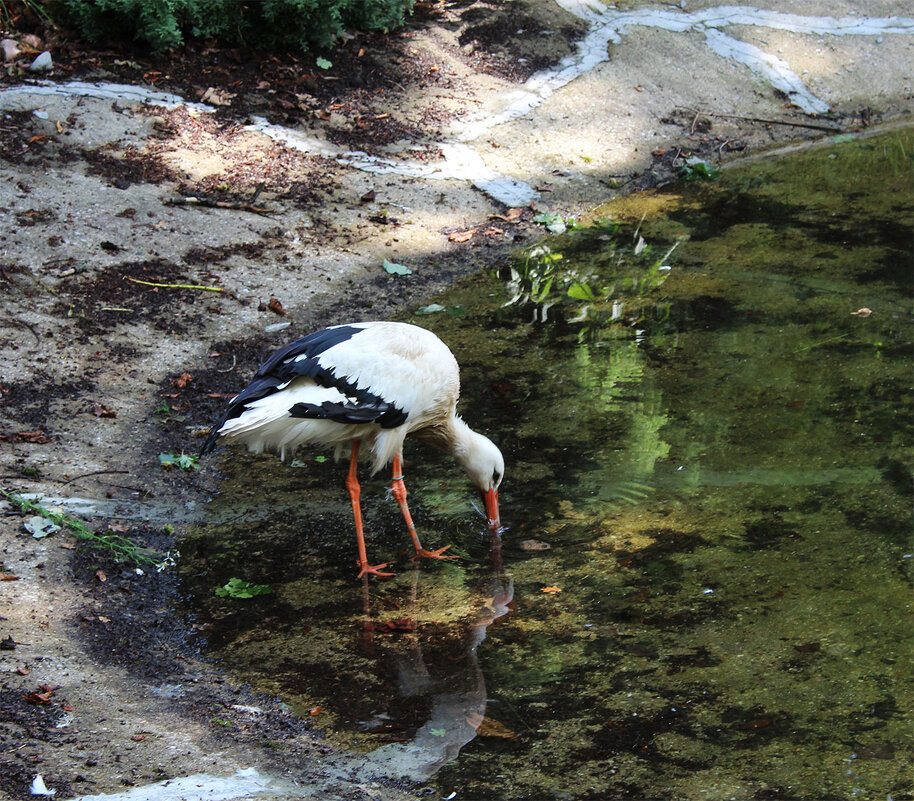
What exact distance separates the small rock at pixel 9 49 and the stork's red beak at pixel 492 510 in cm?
575

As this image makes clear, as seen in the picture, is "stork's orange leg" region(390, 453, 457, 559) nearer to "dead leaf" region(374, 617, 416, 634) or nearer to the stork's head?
the stork's head

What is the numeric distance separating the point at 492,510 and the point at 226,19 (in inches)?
233

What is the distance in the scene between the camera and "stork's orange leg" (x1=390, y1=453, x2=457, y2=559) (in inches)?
175

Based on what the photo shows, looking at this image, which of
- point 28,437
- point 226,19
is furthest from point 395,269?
point 226,19

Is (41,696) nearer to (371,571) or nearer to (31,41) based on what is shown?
(371,571)

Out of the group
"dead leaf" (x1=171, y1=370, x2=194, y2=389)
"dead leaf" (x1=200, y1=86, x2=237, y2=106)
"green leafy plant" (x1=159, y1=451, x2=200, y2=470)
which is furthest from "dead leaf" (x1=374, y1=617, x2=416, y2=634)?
"dead leaf" (x1=200, y1=86, x2=237, y2=106)

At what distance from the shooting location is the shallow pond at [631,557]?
320 centimetres

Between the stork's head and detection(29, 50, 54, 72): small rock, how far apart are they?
5.30 metres

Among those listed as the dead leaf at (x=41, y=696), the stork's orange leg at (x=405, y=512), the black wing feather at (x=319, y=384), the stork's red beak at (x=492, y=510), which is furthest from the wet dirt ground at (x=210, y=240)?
the stork's red beak at (x=492, y=510)

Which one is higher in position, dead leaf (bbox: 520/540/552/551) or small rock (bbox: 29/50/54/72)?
dead leaf (bbox: 520/540/552/551)

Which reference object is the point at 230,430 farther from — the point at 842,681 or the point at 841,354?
the point at 841,354

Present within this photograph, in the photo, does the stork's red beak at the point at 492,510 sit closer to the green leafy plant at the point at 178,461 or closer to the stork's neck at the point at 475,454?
the stork's neck at the point at 475,454

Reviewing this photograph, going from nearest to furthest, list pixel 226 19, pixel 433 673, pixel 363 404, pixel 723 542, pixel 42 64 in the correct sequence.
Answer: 1. pixel 433 673
2. pixel 723 542
3. pixel 363 404
4. pixel 42 64
5. pixel 226 19

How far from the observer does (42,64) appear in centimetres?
794
